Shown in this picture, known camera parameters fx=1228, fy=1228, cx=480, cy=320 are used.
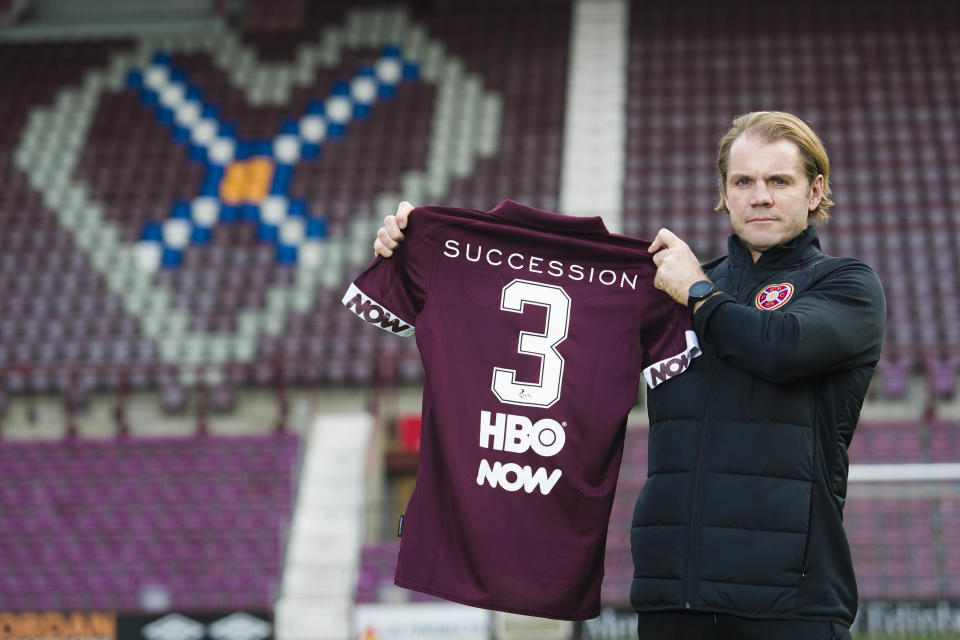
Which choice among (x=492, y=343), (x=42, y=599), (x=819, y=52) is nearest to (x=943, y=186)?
(x=819, y=52)

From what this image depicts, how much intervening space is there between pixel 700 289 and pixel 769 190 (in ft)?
0.80

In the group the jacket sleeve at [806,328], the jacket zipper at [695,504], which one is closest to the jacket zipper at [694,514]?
the jacket zipper at [695,504]

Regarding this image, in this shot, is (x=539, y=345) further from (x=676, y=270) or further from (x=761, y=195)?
(x=761, y=195)

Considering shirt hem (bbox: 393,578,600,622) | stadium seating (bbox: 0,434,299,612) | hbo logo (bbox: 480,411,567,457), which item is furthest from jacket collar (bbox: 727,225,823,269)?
stadium seating (bbox: 0,434,299,612)

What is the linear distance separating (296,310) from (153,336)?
1474 mm

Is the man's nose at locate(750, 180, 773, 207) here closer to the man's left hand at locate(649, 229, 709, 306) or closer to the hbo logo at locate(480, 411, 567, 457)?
the man's left hand at locate(649, 229, 709, 306)

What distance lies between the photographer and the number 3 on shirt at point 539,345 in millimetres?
2914

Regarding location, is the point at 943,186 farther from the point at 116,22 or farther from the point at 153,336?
the point at 116,22

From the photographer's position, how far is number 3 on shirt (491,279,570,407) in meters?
2.91

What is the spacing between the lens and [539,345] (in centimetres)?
296

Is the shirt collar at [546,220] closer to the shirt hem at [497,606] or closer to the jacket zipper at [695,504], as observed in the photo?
the jacket zipper at [695,504]

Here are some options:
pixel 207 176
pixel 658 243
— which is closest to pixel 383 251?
pixel 658 243

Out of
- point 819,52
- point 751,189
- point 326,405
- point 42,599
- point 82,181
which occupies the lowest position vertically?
point 42,599

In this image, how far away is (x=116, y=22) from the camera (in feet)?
55.2
